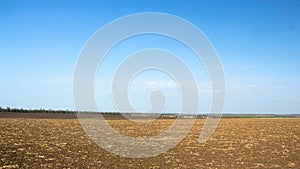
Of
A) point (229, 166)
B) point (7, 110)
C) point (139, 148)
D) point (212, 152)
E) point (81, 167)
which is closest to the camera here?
point (81, 167)

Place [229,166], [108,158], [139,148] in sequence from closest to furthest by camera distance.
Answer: [229,166] < [108,158] < [139,148]

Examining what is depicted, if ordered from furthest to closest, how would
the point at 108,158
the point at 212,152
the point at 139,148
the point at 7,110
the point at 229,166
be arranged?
1. the point at 7,110
2. the point at 139,148
3. the point at 212,152
4. the point at 108,158
5. the point at 229,166

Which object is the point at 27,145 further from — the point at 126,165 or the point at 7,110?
the point at 7,110

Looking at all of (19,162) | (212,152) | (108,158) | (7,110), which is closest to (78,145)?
(108,158)

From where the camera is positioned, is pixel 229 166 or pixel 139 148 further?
pixel 139 148

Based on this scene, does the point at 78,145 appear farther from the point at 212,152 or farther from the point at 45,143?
the point at 212,152

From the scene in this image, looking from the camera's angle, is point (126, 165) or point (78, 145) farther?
point (78, 145)

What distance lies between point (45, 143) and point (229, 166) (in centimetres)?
1403

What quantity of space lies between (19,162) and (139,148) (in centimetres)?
942

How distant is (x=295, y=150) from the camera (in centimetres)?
2489

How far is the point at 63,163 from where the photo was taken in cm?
1817

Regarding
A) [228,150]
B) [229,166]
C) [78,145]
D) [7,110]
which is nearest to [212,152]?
[228,150]

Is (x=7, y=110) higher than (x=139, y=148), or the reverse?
(x=7, y=110)

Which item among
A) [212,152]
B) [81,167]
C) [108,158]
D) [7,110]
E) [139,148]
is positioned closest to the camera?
[81,167]
